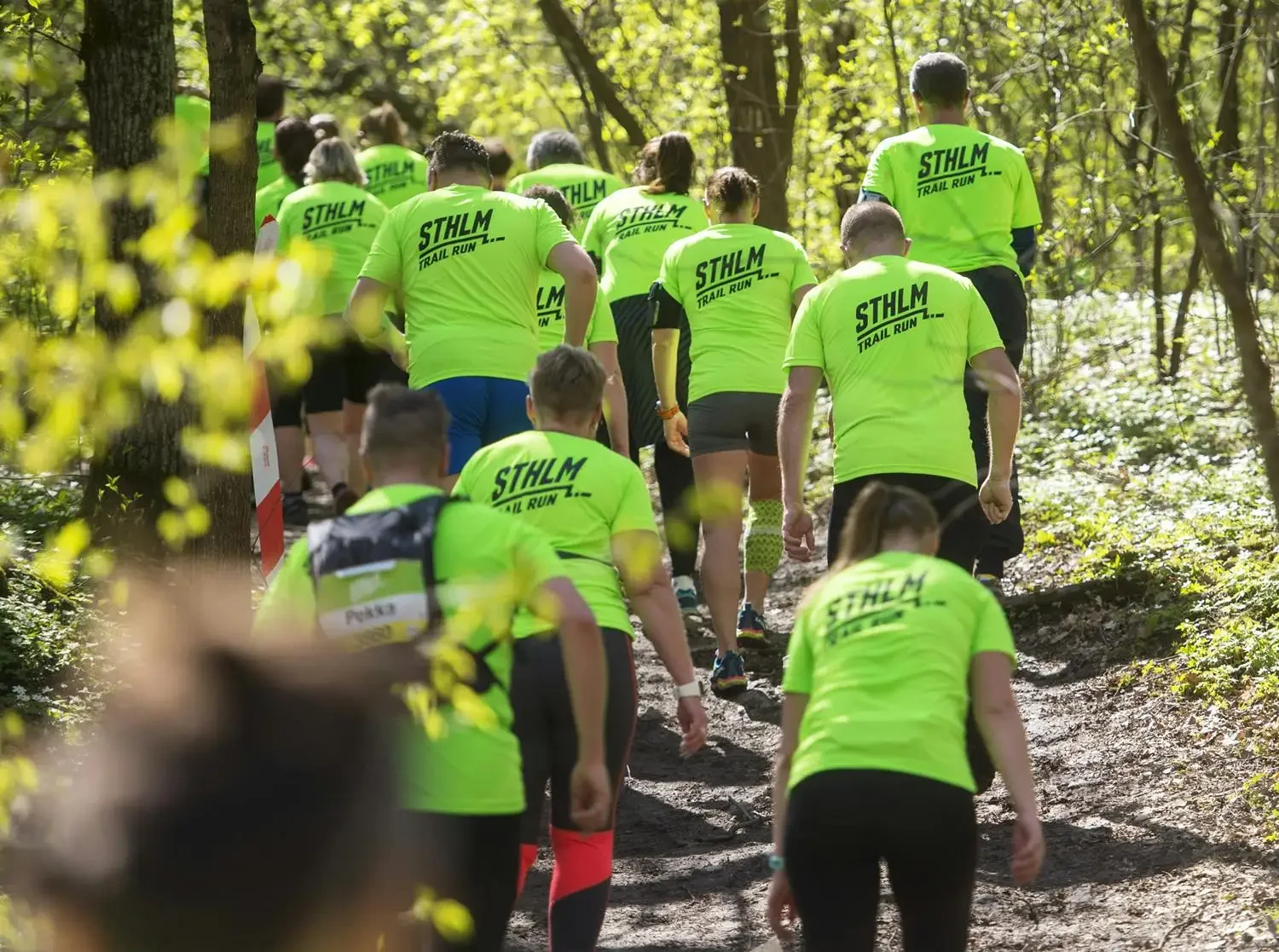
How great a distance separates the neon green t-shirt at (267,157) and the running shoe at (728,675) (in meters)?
5.36

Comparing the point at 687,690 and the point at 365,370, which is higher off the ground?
the point at 365,370

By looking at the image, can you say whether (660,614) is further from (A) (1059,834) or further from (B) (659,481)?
(B) (659,481)

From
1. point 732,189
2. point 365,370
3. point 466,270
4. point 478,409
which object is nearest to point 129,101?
point 466,270

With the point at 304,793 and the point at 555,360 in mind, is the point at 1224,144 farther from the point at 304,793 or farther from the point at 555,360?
the point at 304,793

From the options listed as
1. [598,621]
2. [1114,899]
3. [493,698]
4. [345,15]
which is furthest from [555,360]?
[345,15]

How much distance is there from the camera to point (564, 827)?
4906mm

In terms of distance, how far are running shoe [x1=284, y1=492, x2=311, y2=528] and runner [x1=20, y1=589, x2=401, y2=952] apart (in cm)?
776

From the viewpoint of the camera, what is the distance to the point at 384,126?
11438 millimetres

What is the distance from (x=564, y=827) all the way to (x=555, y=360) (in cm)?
138

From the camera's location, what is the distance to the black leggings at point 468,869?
398 centimetres

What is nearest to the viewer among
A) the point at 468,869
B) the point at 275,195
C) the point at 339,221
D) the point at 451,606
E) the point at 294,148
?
the point at 451,606

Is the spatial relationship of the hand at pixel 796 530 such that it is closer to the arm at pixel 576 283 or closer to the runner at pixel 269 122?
the arm at pixel 576 283

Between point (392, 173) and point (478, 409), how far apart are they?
479 centimetres

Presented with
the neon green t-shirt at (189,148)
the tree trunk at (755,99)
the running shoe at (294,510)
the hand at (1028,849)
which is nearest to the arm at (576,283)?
the hand at (1028,849)
